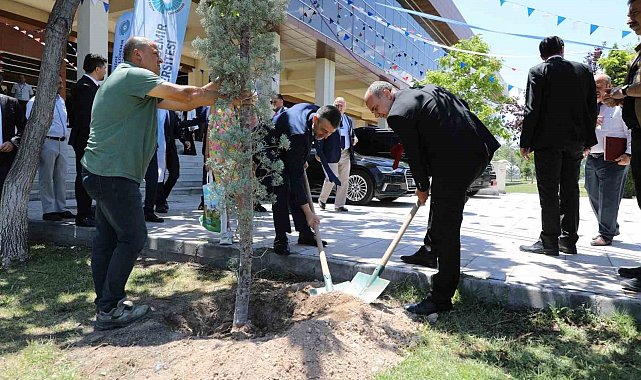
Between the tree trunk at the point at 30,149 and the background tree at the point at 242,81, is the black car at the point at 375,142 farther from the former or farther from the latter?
the background tree at the point at 242,81

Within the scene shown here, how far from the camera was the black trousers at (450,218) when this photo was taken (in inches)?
123

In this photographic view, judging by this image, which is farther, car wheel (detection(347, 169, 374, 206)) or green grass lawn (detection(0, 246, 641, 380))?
car wheel (detection(347, 169, 374, 206))

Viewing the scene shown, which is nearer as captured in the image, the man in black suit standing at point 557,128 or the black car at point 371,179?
the man in black suit standing at point 557,128

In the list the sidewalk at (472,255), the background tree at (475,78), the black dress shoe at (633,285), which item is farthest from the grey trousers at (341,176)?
the background tree at (475,78)

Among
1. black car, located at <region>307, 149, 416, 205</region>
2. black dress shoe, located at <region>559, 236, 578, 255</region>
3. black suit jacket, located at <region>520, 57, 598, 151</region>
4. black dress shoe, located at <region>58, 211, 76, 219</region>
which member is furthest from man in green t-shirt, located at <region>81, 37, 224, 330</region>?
black car, located at <region>307, 149, 416, 205</region>

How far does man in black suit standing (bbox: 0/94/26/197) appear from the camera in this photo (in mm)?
5215

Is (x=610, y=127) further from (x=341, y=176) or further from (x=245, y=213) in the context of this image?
(x=245, y=213)

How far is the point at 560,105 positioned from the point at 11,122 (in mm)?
5930

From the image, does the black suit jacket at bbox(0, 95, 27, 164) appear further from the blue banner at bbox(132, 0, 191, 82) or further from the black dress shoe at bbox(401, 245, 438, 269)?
the black dress shoe at bbox(401, 245, 438, 269)

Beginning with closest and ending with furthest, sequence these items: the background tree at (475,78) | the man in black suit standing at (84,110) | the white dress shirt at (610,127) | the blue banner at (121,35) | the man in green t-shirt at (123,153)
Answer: the man in green t-shirt at (123,153) < the white dress shirt at (610,127) < the man in black suit standing at (84,110) < the blue banner at (121,35) < the background tree at (475,78)

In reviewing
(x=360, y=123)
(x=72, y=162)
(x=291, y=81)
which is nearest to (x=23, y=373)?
(x=72, y=162)

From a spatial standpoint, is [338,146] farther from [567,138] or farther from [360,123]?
[360,123]

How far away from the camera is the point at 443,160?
10.2 feet

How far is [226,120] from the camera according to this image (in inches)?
116
